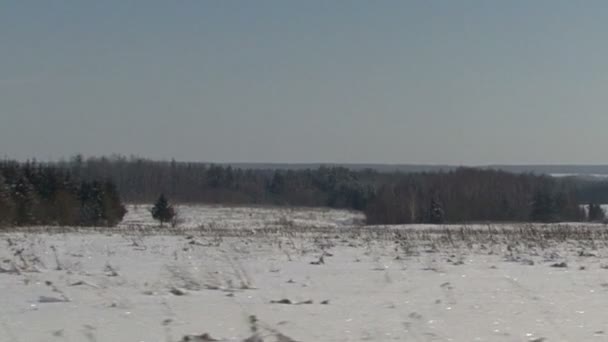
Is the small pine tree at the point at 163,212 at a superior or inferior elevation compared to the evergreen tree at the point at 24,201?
inferior

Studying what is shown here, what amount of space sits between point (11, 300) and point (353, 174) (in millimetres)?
127707

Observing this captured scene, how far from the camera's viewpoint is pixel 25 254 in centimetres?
1636

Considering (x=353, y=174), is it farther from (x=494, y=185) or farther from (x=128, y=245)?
(x=128, y=245)

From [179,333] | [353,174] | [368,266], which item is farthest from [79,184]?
[353,174]

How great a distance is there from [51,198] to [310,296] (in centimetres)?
4644

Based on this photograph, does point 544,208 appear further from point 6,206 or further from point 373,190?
point 6,206

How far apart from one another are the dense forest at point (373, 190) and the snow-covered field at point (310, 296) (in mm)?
53731

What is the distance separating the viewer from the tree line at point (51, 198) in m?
49.0

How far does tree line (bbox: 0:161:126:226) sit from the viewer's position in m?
49.0

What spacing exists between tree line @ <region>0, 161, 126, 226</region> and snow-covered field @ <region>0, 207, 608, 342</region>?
31.9m

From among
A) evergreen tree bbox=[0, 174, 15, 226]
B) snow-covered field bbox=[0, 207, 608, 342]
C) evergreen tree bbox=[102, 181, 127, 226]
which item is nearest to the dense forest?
evergreen tree bbox=[102, 181, 127, 226]

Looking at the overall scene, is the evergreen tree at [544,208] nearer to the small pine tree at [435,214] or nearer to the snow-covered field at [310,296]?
the small pine tree at [435,214]

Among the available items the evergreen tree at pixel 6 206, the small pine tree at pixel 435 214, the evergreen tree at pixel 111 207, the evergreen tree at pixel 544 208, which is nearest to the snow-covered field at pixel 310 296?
the evergreen tree at pixel 6 206

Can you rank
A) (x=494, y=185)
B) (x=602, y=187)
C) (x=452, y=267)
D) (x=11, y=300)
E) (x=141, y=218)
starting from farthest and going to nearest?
(x=602, y=187) → (x=494, y=185) → (x=141, y=218) → (x=452, y=267) → (x=11, y=300)
